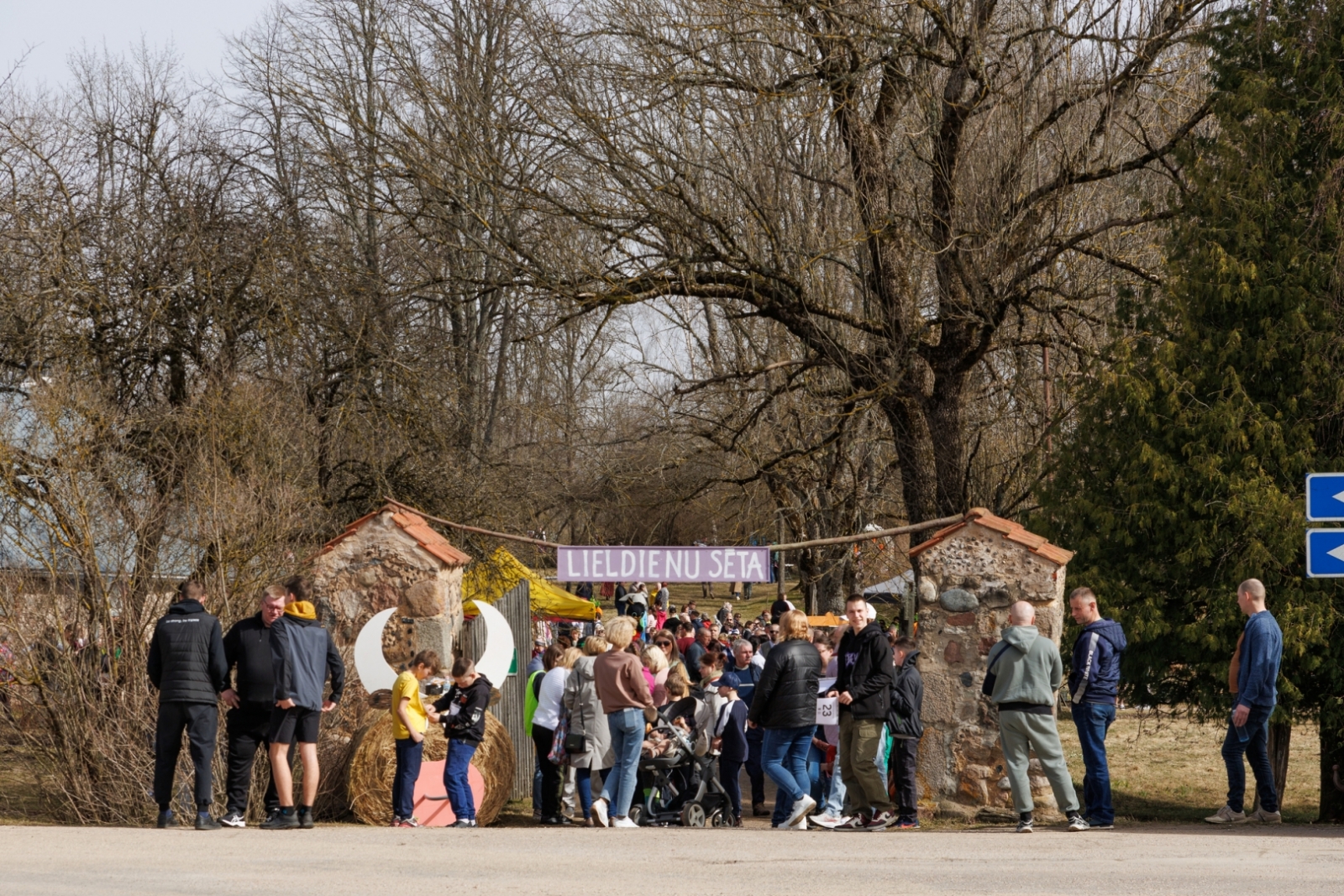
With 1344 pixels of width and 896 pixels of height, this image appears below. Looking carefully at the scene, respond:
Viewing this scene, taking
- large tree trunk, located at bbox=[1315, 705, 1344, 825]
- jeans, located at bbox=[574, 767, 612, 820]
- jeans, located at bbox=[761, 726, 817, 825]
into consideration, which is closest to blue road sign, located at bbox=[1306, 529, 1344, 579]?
large tree trunk, located at bbox=[1315, 705, 1344, 825]

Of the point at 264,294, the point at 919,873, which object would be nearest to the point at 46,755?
the point at 919,873

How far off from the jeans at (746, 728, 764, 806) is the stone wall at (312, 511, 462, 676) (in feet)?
9.18

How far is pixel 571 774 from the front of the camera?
12414mm

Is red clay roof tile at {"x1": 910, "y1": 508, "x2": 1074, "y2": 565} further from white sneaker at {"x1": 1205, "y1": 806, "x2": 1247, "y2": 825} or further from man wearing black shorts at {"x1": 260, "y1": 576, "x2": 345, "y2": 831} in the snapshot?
man wearing black shorts at {"x1": 260, "y1": 576, "x2": 345, "y2": 831}

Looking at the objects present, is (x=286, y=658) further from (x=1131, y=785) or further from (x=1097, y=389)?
(x=1131, y=785)

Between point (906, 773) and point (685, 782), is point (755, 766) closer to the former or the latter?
point (685, 782)

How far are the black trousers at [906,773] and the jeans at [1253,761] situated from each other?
81.0 inches

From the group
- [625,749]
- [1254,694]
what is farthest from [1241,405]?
[625,749]

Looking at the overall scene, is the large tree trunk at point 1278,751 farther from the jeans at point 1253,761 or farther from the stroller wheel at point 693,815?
the stroller wheel at point 693,815

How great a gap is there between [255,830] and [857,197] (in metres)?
9.22

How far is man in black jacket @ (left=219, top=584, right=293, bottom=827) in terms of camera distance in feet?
30.7

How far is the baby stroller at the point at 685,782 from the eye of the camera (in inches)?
460

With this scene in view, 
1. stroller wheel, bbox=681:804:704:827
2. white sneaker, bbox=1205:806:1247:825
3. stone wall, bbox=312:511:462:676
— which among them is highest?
stone wall, bbox=312:511:462:676

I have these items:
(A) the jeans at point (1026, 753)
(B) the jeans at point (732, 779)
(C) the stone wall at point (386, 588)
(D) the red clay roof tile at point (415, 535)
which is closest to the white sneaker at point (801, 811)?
(B) the jeans at point (732, 779)
